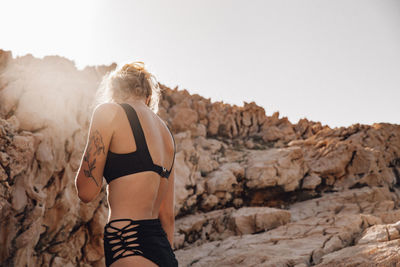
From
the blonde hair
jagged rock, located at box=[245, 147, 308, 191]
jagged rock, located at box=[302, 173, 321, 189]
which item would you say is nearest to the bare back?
the blonde hair

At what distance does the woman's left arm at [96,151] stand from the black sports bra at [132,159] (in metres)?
0.06

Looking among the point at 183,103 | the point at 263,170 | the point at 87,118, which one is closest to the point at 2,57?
the point at 87,118

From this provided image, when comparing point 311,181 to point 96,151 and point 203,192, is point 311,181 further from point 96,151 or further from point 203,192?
point 96,151

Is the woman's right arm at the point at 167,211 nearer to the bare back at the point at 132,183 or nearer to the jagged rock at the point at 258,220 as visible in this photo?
the bare back at the point at 132,183

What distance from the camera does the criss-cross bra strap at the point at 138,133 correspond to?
6.29ft

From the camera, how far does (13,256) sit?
4395mm

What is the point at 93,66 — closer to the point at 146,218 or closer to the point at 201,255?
the point at 201,255

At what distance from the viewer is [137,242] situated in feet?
5.88

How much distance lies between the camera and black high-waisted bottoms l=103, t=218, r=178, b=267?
1.78m

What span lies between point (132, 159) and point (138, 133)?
0.18 m

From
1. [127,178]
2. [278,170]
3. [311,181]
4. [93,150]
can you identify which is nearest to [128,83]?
[93,150]

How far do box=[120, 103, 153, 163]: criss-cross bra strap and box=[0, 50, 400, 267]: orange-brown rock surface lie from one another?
7.32 feet

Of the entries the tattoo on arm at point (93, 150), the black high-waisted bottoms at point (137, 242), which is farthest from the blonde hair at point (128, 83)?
the black high-waisted bottoms at point (137, 242)

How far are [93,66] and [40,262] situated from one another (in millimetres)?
10016
